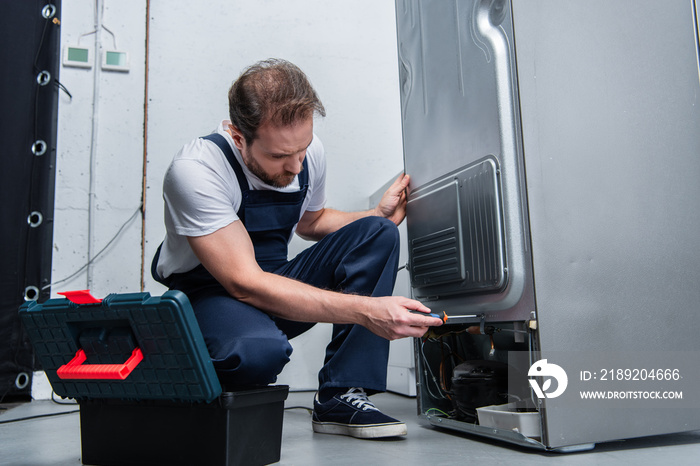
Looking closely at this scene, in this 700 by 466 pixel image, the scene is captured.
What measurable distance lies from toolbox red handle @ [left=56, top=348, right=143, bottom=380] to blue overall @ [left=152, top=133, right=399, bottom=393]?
22 cm

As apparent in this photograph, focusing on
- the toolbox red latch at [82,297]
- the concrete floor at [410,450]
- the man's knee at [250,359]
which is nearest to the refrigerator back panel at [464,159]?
the concrete floor at [410,450]

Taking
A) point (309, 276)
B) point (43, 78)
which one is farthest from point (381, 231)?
point (43, 78)

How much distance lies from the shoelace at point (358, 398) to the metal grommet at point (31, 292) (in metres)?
1.51

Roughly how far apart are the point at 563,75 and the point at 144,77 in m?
1.83

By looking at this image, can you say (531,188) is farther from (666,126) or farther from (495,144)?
(666,126)

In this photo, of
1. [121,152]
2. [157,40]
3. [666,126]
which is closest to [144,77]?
[157,40]

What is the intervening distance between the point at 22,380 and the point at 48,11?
1468mm

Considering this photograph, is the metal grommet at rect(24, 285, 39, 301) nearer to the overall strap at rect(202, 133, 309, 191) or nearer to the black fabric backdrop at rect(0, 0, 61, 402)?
the black fabric backdrop at rect(0, 0, 61, 402)

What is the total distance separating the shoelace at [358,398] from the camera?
123 cm

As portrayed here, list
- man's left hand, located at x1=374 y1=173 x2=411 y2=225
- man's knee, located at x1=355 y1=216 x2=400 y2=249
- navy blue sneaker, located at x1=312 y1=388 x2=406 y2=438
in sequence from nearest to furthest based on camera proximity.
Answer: navy blue sneaker, located at x1=312 y1=388 x2=406 y2=438
man's knee, located at x1=355 y1=216 x2=400 y2=249
man's left hand, located at x1=374 y1=173 x2=411 y2=225

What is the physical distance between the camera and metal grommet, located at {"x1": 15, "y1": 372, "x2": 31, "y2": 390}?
6.97 feet

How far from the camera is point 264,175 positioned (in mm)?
1291

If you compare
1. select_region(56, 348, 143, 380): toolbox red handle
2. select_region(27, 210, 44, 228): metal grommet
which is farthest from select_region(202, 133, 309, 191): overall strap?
select_region(27, 210, 44, 228): metal grommet

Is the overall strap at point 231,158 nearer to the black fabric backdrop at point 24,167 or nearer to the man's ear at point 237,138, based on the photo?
the man's ear at point 237,138
